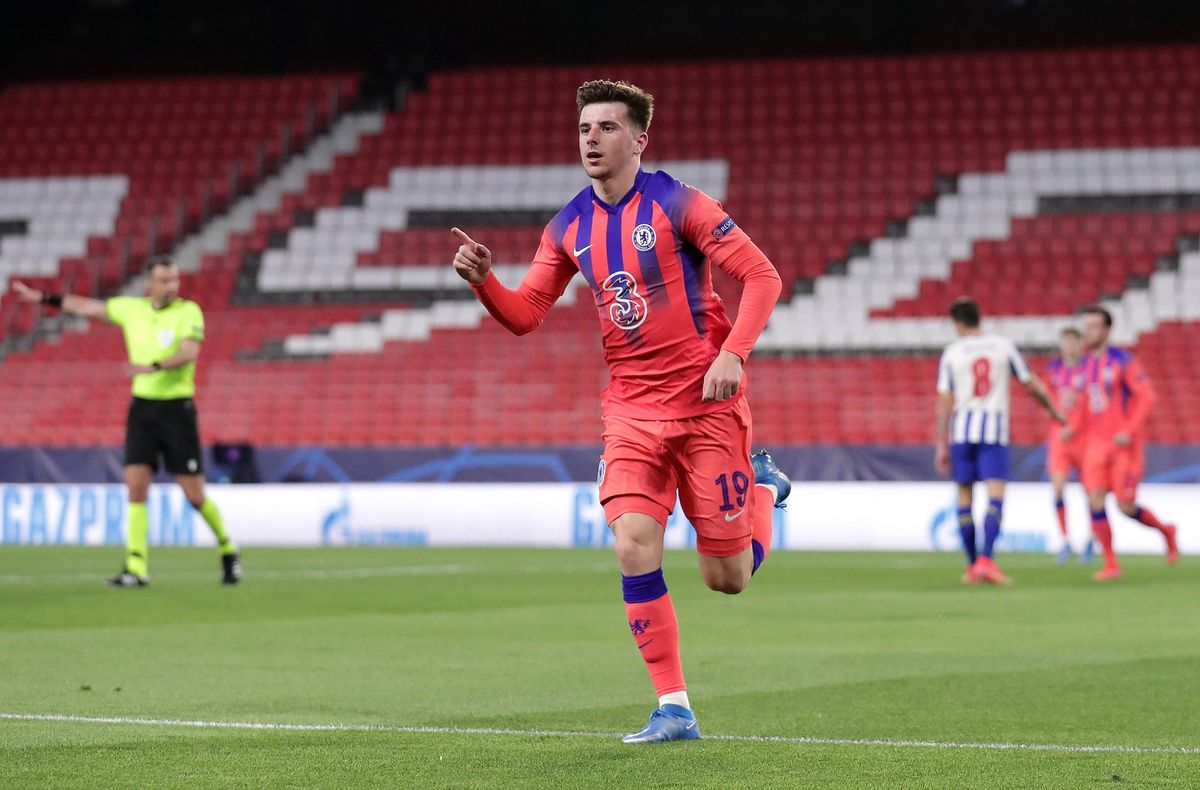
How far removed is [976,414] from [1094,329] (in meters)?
1.61

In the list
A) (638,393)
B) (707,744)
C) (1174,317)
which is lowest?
(707,744)

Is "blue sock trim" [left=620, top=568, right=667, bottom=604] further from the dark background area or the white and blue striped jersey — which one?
the dark background area

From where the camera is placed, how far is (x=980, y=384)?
14164 mm

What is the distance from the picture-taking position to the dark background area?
3184 cm

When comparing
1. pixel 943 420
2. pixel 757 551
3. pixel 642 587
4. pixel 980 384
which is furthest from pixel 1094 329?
pixel 642 587

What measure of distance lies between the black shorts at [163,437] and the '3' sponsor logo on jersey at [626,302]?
295 inches

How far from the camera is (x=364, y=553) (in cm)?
1872

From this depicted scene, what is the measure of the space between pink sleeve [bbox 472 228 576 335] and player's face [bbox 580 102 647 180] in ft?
1.22

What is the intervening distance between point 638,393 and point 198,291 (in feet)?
74.1

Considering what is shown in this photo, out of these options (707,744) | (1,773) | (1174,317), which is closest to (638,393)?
(707,744)

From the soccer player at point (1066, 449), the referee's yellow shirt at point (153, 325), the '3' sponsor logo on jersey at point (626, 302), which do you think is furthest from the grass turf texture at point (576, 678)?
the soccer player at point (1066, 449)

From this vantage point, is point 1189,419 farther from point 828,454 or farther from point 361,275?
point 361,275

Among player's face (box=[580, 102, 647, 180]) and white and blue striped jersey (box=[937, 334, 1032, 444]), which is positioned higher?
player's face (box=[580, 102, 647, 180])

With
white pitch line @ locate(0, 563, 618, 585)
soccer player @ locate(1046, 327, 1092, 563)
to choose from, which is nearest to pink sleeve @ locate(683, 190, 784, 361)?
white pitch line @ locate(0, 563, 618, 585)
